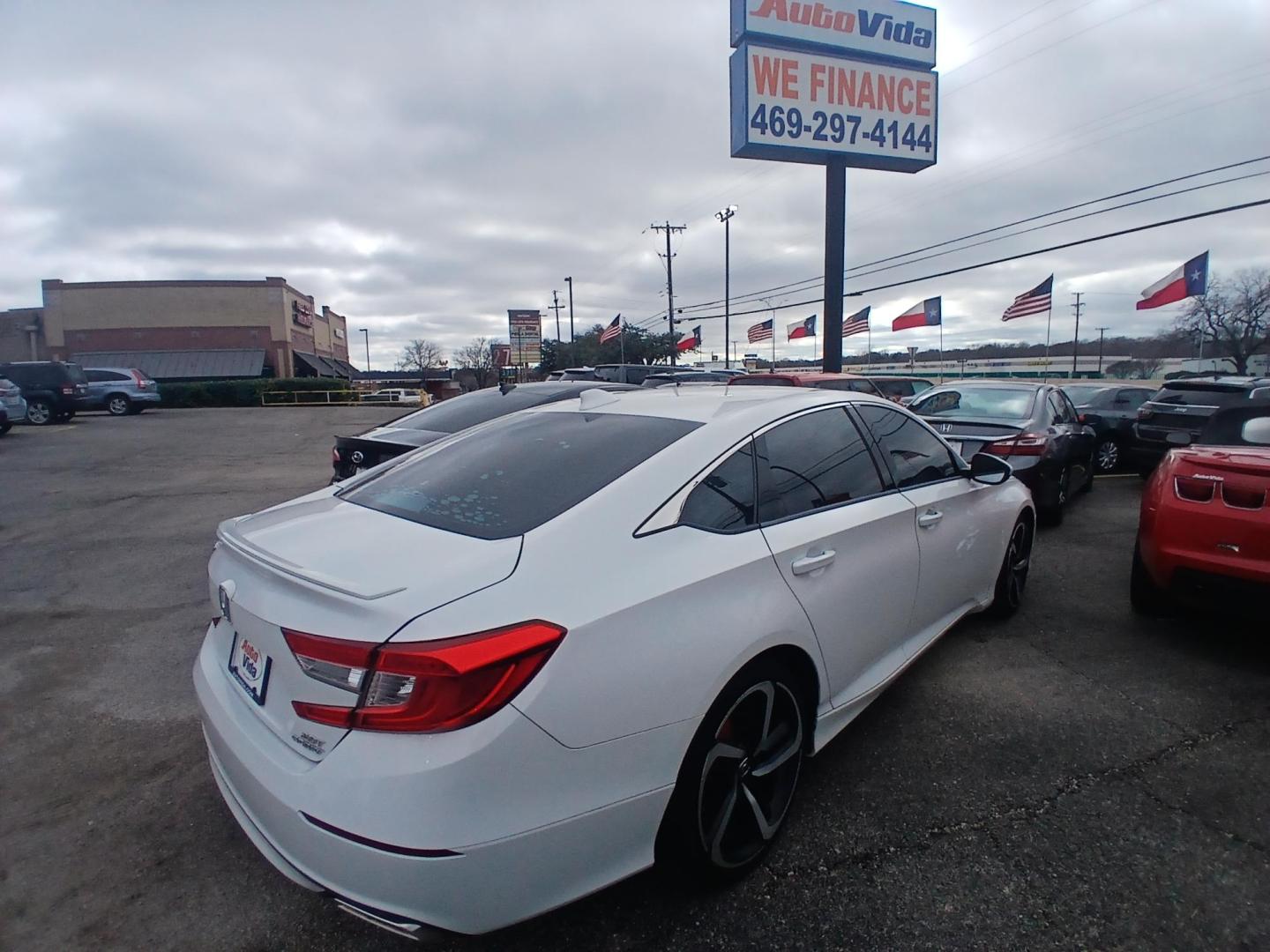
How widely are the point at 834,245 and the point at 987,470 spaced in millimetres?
15263

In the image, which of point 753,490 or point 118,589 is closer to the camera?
point 753,490

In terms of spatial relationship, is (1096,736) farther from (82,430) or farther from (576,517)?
(82,430)

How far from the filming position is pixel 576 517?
2.03 meters

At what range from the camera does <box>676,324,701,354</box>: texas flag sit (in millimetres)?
48438

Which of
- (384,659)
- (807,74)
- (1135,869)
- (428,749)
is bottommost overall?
(1135,869)

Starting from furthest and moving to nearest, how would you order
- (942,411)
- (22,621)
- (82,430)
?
(82,430) < (942,411) < (22,621)

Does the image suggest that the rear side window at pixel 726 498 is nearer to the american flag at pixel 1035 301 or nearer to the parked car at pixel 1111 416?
the parked car at pixel 1111 416

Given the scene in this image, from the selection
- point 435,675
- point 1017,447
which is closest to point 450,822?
point 435,675

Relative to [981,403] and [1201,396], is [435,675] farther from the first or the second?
[1201,396]

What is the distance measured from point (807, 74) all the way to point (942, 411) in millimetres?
12375

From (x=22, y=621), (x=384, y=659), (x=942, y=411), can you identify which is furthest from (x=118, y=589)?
(x=942, y=411)

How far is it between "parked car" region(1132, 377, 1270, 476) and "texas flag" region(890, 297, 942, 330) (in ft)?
57.0

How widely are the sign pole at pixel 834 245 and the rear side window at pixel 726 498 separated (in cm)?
1650

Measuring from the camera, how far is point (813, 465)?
2.82 metres
